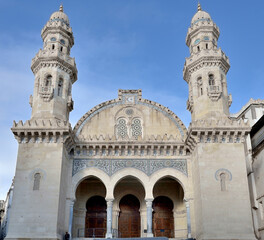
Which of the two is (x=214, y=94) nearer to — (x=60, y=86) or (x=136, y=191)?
(x=136, y=191)

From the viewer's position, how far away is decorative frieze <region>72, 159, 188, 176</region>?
20.6 m

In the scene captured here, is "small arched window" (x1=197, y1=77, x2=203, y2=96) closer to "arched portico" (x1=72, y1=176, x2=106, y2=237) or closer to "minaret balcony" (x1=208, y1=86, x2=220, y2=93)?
"minaret balcony" (x1=208, y1=86, x2=220, y2=93)

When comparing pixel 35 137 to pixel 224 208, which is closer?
pixel 224 208

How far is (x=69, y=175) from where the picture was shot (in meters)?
20.3

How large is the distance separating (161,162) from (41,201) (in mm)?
7135

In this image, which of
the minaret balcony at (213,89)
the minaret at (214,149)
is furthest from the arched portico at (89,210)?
the minaret balcony at (213,89)

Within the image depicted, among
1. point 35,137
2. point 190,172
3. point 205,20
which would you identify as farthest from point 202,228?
point 205,20

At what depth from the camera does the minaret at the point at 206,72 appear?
20641mm

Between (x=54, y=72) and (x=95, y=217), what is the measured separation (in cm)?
933

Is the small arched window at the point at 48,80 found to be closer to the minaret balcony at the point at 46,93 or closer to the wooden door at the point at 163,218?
the minaret balcony at the point at 46,93

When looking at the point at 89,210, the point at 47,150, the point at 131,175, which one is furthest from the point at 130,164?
the point at 47,150

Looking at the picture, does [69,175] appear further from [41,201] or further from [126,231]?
[126,231]

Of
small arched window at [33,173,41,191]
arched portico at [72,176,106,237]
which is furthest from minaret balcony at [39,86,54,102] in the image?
arched portico at [72,176,106,237]

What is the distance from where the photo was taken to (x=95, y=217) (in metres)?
22.1
